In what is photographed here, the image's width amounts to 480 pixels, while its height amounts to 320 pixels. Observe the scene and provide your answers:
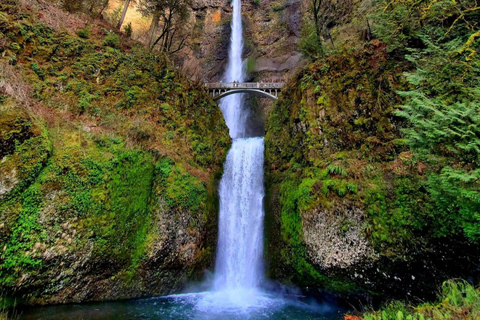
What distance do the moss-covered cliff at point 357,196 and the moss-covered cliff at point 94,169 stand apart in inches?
169

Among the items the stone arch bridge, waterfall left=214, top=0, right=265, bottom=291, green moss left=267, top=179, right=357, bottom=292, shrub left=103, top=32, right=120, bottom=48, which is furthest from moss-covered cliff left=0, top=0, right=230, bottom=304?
the stone arch bridge

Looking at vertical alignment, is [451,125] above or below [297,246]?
above

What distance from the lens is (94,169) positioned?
8.93m

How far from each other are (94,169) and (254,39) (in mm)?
28830

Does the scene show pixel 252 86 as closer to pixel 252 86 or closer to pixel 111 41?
pixel 252 86

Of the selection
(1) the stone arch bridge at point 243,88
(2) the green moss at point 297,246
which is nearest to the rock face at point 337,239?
(2) the green moss at point 297,246

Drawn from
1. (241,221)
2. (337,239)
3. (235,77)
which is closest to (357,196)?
(337,239)

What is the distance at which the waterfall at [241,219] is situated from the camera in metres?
11.6

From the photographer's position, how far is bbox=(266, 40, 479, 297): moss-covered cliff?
7.14 metres

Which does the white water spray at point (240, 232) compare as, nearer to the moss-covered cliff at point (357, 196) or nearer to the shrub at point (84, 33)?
the moss-covered cliff at point (357, 196)

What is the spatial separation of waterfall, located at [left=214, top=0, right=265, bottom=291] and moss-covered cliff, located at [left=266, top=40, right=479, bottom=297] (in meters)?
0.80

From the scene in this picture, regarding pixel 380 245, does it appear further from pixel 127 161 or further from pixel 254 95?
pixel 254 95

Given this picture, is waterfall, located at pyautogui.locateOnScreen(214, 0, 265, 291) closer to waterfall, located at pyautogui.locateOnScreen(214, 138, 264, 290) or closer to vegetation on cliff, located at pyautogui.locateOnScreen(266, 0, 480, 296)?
waterfall, located at pyautogui.locateOnScreen(214, 138, 264, 290)

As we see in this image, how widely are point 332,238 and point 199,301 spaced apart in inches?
223
